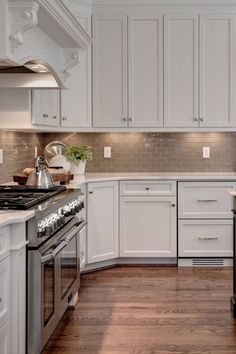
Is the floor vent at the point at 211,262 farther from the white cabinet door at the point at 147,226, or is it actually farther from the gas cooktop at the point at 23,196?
the gas cooktop at the point at 23,196

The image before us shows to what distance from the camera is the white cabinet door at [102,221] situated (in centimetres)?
513

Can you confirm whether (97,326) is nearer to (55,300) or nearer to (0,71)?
(55,300)

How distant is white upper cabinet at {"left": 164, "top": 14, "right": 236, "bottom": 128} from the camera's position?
18.0 feet

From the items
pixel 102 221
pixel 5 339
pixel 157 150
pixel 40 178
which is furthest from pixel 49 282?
pixel 157 150

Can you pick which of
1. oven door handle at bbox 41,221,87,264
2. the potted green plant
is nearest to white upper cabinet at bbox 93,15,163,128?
the potted green plant

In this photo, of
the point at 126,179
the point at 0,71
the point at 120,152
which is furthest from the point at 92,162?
the point at 0,71

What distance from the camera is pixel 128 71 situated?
18.1 feet

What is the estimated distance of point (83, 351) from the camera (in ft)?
10.5

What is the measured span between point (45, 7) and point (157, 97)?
2.77m

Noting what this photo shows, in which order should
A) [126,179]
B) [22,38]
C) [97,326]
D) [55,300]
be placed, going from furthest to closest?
[126,179] → [97,326] → [55,300] → [22,38]

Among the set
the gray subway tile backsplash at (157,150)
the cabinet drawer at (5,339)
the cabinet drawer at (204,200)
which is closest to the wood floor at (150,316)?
the cabinet drawer at (204,200)

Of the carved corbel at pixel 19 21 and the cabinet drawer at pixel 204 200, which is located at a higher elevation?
the carved corbel at pixel 19 21

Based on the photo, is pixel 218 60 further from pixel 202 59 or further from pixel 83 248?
pixel 83 248

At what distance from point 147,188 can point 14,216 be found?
2895mm
